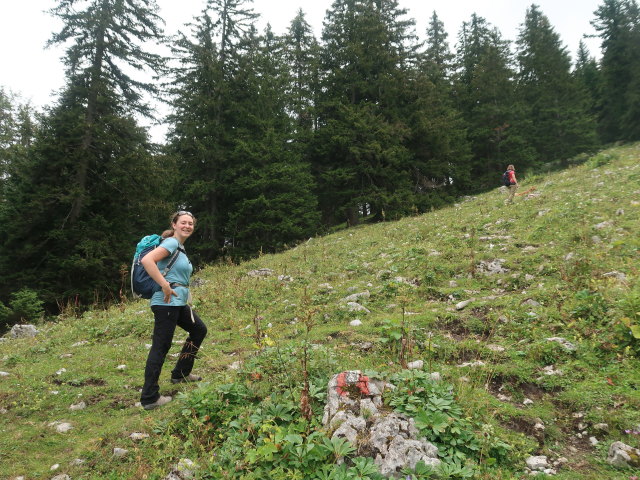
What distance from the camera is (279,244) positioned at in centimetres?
2031

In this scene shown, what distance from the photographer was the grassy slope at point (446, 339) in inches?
138

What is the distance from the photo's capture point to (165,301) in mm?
4379

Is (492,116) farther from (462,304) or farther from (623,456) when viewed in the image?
(623,456)

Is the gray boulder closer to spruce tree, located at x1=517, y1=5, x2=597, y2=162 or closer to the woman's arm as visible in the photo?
the woman's arm

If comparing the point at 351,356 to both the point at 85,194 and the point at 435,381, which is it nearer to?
the point at 435,381

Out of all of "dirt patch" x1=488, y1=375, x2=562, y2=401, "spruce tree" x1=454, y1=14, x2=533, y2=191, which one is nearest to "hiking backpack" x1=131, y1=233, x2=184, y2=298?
"dirt patch" x1=488, y1=375, x2=562, y2=401

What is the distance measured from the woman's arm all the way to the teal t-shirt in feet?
0.25

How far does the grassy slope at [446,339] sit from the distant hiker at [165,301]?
1.11ft

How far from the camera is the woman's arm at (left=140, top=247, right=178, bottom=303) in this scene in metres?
4.16

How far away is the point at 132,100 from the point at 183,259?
55.5 ft

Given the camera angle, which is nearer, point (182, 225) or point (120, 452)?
point (120, 452)

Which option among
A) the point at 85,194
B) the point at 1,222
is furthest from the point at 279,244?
the point at 1,222

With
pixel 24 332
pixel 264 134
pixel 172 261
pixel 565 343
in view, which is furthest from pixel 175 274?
pixel 264 134

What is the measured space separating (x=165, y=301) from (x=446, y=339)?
3966mm
